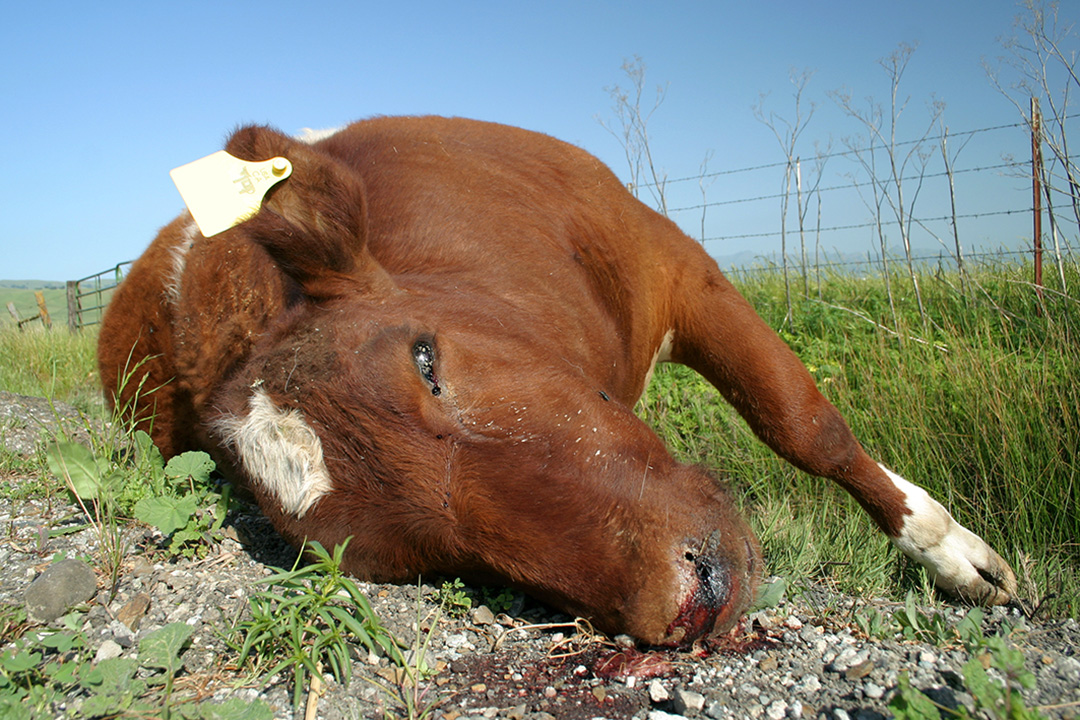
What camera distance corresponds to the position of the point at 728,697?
191cm

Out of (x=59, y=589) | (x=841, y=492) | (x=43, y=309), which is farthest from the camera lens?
(x=43, y=309)

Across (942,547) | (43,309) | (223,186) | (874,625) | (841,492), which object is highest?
(223,186)

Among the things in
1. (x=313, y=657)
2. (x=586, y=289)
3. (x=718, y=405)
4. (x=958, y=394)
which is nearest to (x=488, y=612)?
(x=313, y=657)

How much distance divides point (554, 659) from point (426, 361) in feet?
2.99

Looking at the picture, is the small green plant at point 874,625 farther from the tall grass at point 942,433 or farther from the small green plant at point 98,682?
the small green plant at point 98,682

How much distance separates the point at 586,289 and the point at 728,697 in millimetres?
1863

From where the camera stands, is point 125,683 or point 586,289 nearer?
point 125,683

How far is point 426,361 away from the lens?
2.25 m

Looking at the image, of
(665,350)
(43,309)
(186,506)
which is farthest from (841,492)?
(43,309)

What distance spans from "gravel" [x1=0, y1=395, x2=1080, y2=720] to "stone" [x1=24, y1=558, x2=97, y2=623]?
5 cm

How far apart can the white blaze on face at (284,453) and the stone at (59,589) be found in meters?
0.66

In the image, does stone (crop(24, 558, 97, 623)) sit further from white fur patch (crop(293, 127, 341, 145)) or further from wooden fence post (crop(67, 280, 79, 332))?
wooden fence post (crop(67, 280, 79, 332))

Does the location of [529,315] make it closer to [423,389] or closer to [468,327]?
[468,327]

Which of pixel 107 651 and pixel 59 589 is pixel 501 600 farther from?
pixel 59 589
